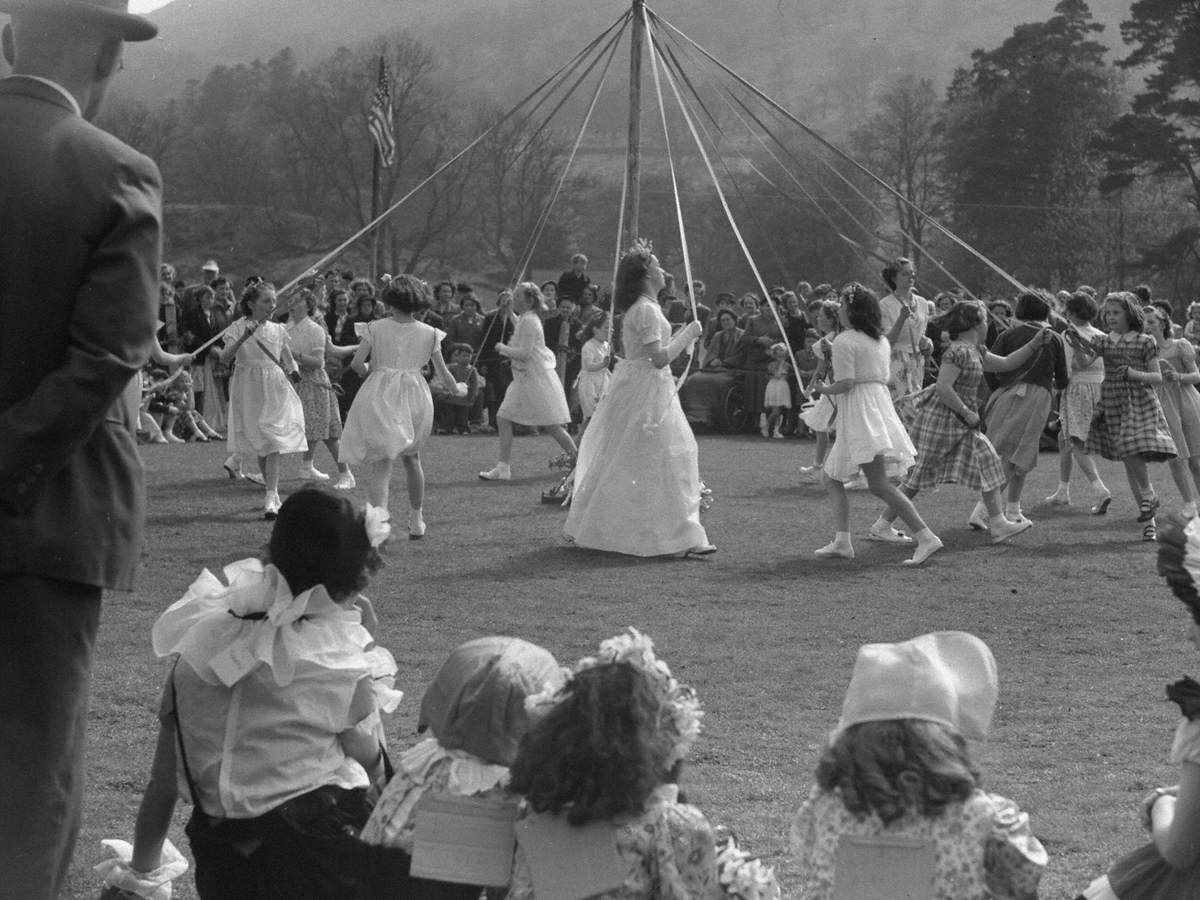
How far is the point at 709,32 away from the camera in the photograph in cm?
11212

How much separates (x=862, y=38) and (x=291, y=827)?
119 m

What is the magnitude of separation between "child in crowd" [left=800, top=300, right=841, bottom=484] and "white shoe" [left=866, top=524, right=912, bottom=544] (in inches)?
106

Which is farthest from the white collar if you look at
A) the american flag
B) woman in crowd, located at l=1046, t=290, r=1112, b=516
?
the american flag

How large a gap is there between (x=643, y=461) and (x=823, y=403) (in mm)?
4938

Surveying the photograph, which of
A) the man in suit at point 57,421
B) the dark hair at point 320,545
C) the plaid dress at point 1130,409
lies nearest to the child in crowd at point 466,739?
the dark hair at point 320,545

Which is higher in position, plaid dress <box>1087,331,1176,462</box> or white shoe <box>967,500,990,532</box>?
plaid dress <box>1087,331,1176,462</box>

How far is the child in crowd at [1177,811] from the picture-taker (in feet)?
9.76

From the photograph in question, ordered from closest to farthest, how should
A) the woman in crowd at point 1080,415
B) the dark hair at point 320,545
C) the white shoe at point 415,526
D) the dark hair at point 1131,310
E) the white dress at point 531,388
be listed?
the dark hair at point 320,545 → the white shoe at point 415,526 → the dark hair at point 1131,310 → the woman in crowd at point 1080,415 → the white dress at point 531,388

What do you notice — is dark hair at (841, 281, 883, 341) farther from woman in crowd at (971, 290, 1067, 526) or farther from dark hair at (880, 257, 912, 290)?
dark hair at (880, 257, 912, 290)

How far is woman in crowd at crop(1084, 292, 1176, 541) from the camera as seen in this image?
1184 centimetres

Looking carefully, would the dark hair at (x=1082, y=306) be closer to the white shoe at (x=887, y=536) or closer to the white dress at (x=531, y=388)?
the white shoe at (x=887, y=536)

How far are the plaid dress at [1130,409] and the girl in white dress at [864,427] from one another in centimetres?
215

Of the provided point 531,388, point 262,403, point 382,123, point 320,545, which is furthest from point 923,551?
point 382,123

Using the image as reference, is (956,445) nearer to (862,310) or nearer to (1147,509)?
(862,310)
